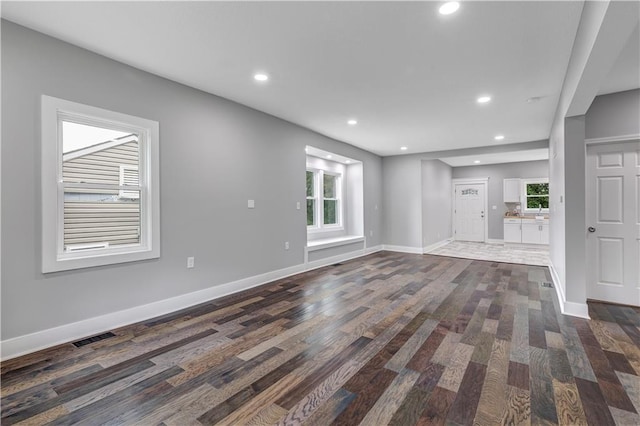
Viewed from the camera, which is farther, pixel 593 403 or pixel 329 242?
pixel 329 242

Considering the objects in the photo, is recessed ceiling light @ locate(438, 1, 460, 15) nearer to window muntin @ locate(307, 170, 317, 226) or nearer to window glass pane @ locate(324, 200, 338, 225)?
window muntin @ locate(307, 170, 317, 226)

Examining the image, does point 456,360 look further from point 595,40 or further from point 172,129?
point 172,129

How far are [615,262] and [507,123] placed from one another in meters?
2.49

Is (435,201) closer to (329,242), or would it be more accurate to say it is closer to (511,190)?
(511,190)

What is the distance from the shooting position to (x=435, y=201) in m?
8.33

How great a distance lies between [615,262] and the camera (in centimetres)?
342

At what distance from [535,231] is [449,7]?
802 cm

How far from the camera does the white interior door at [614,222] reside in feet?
10.9

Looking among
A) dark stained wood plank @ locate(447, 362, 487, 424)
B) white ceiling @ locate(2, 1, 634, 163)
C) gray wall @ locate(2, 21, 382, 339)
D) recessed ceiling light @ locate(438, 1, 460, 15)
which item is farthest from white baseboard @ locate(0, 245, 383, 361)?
recessed ceiling light @ locate(438, 1, 460, 15)

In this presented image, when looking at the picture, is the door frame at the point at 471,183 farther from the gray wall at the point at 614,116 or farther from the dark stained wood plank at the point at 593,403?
the dark stained wood plank at the point at 593,403

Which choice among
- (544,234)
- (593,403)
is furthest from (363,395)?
(544,234)

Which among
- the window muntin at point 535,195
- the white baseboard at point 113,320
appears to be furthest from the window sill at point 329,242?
the window muntin at point 535,195

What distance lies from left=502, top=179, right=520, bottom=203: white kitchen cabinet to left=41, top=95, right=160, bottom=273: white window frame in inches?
364

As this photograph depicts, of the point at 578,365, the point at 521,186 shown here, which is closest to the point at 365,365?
the point at 578,365
